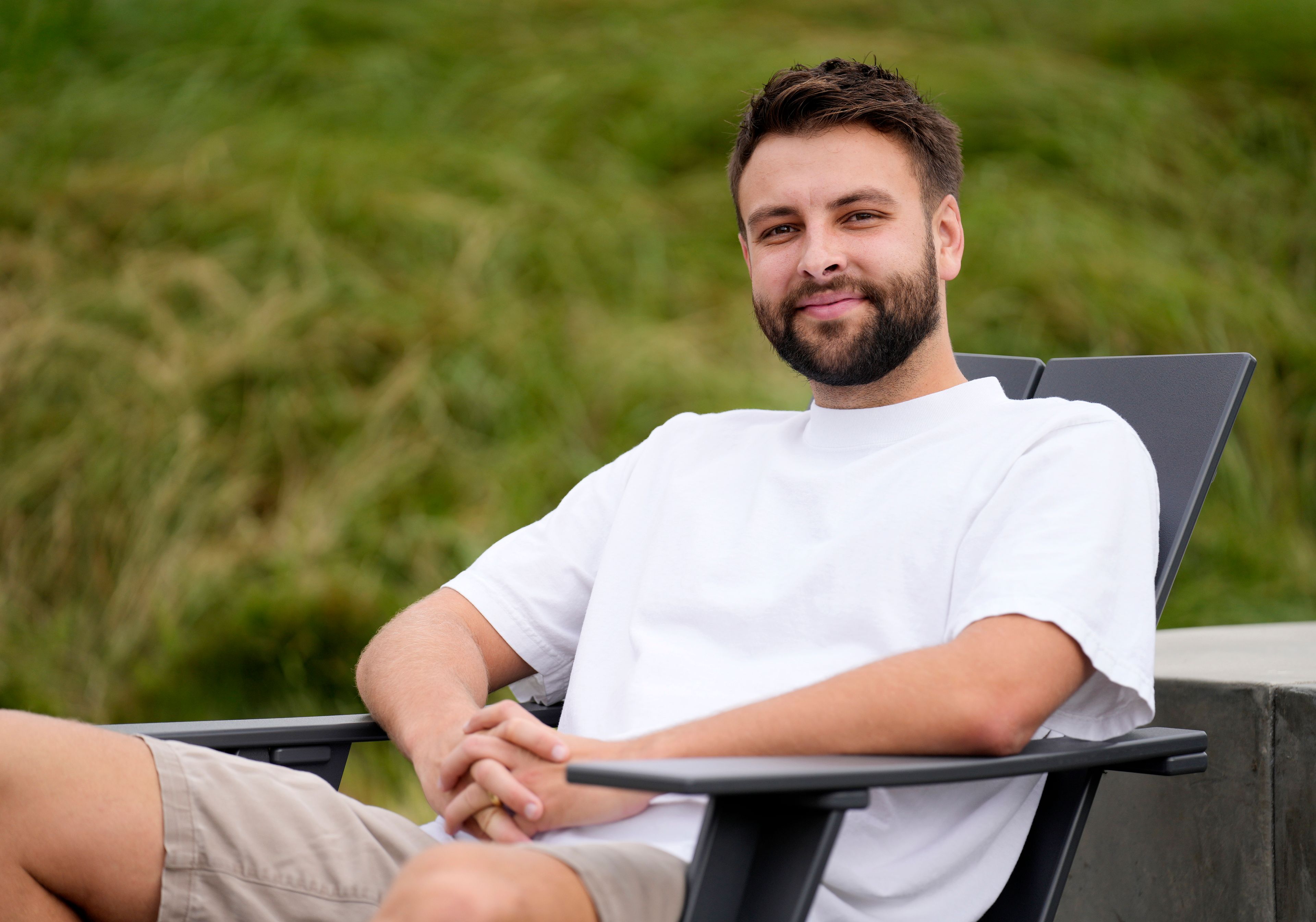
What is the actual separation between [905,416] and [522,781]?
0.78m

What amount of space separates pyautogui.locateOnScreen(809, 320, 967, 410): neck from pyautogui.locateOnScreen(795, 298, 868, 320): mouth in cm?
11

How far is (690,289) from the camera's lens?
192 inches

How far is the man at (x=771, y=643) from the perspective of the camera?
140cm

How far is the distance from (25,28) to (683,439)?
508 cm

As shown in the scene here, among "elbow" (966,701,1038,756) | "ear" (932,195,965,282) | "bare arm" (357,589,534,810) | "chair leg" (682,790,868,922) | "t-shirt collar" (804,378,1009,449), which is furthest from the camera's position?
"ear" (932,195,965,282)

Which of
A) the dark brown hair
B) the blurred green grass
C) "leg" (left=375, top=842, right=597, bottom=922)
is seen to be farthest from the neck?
the blurred green grass

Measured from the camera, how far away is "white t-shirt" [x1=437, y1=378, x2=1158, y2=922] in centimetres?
Result: 150

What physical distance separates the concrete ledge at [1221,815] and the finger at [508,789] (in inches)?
45.3

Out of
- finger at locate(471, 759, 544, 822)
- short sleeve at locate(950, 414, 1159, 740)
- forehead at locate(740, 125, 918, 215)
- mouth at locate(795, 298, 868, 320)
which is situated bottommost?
finger at locate(471, 759, 544, 822)

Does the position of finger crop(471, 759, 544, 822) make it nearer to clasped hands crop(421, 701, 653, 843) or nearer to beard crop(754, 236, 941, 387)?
clasped hands crop(421, 701, 653, 843)

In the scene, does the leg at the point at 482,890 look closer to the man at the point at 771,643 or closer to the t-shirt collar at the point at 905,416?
the man at the point at 771,643

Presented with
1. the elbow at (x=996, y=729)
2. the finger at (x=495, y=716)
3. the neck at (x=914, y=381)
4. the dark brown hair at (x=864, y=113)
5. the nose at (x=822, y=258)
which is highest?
the dark brown hair at (x=864, y=113)

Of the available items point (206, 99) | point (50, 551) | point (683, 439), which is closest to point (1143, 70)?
point (206, 99)

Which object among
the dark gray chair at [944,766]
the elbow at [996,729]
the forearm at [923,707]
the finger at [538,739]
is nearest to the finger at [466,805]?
the finger at [538,739]
